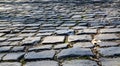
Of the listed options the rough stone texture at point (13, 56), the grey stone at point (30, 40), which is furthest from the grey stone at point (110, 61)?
the grey stone at point (30, 40)

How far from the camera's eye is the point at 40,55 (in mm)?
3422

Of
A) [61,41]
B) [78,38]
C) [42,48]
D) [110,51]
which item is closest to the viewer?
[110,51]

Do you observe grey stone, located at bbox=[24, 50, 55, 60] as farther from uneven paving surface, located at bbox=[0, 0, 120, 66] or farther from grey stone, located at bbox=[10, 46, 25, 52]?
grey stone, located at bbox=[10, 46, 25, 52]

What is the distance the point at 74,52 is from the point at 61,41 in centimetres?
69

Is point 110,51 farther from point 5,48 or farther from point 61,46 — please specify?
point 5,48

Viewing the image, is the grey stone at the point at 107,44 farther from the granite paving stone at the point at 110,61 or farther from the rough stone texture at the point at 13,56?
the rough stone texture at the point at 13,56

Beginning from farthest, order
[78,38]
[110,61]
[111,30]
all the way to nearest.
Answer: [111,30]
[78,38]
[110,61]

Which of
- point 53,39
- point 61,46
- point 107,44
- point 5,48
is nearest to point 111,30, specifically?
point 107,44

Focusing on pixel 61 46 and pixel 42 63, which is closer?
pixel 42 63

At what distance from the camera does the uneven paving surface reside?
320cm

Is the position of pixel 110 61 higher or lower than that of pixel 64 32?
higher

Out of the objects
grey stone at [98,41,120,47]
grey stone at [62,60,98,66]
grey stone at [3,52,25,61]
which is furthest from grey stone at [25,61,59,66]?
grey stone at [98,41,120,47]

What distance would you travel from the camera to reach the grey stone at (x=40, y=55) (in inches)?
131

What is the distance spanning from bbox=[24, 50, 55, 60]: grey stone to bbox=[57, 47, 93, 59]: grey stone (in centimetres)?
11
